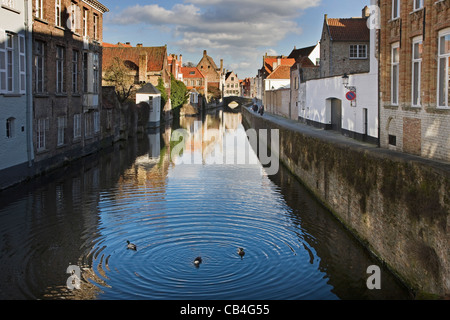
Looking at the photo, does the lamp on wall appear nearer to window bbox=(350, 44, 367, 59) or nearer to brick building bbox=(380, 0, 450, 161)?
brick building bbox=(380, 0, 450, 161)

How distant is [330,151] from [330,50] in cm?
2674

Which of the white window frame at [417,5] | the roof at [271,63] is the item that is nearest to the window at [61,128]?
the white window frame at [417,5]

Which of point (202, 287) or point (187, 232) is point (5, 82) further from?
point (202, 287)

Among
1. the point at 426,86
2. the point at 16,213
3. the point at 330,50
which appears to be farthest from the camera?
the point at 330,50

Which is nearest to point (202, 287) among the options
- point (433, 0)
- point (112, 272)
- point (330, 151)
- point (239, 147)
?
point (112, 272)

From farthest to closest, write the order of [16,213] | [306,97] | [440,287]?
[306,97] → [16,213] → [440,287]

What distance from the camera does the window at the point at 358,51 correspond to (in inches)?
1563

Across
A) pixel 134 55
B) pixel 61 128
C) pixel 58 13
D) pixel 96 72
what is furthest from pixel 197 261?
pixel 134 55

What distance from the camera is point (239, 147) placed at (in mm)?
34438

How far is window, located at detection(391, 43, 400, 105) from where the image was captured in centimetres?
1534

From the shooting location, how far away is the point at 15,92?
692 inches

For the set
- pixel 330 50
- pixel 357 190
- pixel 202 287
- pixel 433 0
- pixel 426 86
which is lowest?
pixel 202 287

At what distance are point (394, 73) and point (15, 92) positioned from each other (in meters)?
12.4

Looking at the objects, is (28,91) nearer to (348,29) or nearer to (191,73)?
(348,29)
